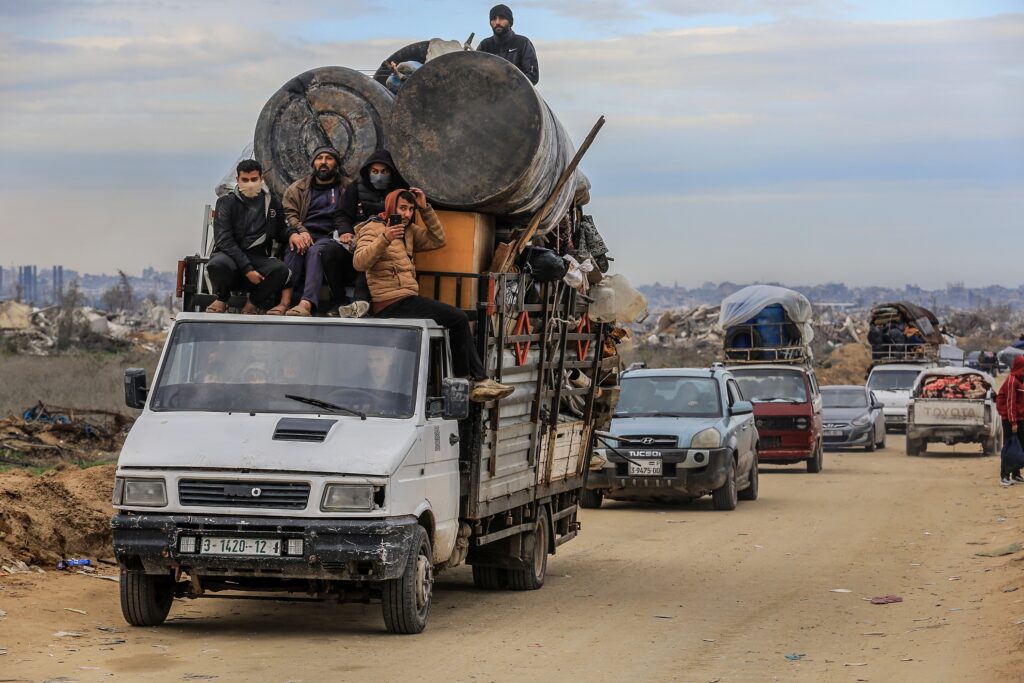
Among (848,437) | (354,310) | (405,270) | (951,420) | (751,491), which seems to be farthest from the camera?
(848,437)

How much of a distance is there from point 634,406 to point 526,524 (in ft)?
27.5

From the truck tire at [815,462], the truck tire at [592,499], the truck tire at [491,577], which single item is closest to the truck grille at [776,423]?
the truck tire at [815,462]

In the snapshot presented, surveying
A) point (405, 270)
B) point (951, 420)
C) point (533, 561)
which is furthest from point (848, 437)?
point (405, 270)

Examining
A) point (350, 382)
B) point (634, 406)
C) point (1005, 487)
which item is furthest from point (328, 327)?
point (1005, 487)

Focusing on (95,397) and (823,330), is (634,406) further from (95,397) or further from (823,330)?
(823,330)

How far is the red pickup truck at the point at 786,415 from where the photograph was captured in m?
26.0

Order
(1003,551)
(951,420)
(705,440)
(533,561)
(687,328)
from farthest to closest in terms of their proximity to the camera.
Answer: (687,328), (951,420), (705,440), (1003,551), (533,561)

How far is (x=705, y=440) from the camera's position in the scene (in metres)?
19.0

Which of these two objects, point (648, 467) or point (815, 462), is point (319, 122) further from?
point (815, 462)

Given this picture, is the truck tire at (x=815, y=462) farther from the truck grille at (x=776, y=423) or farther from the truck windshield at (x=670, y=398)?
the truck windshield at (x=670, y=398)

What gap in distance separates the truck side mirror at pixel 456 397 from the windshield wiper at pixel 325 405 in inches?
21.6

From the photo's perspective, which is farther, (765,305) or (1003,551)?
(765,305)

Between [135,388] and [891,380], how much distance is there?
106 feet

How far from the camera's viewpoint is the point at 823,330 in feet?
302
